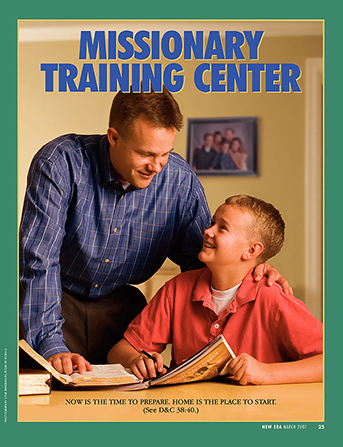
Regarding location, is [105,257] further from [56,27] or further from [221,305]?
[56,27]

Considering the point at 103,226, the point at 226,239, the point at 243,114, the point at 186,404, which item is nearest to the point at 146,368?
the point at 186,404

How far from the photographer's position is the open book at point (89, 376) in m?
1.21

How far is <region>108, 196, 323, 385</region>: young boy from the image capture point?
1292mm

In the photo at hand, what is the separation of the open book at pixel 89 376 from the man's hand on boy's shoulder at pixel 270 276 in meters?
0.44

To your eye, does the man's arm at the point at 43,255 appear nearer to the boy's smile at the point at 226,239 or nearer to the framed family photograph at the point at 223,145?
the boy's smile at the point at 226,239

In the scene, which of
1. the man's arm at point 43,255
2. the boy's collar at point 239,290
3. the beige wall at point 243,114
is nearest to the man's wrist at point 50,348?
the man's arm at point 43,255

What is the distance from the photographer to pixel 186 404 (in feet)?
4.20

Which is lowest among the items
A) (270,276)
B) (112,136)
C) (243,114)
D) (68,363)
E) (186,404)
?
(186,404)

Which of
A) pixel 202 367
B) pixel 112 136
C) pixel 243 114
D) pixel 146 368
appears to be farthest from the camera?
pixel 243 114

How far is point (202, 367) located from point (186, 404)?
139 mm

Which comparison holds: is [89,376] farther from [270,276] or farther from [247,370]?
[270,276]

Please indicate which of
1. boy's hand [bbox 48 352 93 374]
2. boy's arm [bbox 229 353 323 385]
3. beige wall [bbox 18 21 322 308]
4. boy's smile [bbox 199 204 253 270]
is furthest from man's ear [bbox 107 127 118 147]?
boy's arm [bbox 229 353 323 385]

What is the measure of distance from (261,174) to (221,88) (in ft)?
2.15

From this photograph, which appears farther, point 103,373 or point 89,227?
point 89,227
